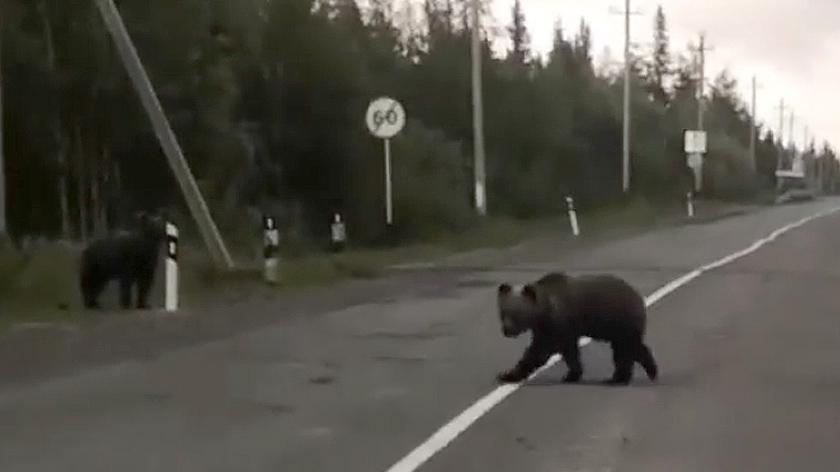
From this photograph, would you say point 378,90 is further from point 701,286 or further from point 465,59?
point 701,286

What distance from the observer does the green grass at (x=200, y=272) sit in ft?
68.6

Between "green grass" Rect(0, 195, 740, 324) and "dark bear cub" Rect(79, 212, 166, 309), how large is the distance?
0.34m

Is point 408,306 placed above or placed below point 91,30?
below

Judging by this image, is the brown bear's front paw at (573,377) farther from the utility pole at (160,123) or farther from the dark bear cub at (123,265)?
the utility pole at (160,123)

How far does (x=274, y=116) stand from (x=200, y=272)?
15.7m

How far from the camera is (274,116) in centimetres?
4072

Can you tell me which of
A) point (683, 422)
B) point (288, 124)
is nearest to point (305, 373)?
point (683, 422)

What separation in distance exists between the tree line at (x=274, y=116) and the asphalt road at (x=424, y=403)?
1212cm

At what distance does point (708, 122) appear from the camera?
124 metres

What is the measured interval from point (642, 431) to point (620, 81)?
8248cm

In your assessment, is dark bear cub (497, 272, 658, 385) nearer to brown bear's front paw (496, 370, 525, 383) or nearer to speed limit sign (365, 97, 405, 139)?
brown bear's front paw (496, 370, 525, 383)

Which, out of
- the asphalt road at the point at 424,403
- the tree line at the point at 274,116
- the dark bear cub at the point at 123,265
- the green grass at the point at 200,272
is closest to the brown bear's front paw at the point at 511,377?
the asphalt road at the point at 424,403

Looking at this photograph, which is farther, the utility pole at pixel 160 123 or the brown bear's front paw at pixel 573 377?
the utility pole at pixel 160 123

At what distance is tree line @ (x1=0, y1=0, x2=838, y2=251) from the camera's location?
3156 cm
